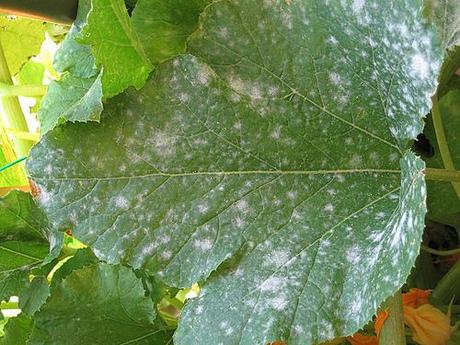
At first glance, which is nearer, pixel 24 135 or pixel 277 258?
pixel 277 258

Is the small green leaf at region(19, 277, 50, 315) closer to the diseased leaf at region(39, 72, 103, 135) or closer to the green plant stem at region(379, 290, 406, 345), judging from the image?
the diseased leaf at region(39, 72, 103, 135)

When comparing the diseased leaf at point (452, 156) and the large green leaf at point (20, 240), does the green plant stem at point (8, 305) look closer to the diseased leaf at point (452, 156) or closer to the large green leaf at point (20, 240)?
the large green leaf at point (20, 240)

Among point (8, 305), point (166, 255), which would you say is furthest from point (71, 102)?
point (8, 305)

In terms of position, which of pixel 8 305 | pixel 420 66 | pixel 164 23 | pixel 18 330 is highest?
pixel 420 66

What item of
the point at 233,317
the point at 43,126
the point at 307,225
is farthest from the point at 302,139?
the point at 43,126

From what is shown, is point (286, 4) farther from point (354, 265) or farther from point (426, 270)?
point (426, 270)

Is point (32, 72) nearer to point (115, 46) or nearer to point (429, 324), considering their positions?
point (115, 46)
